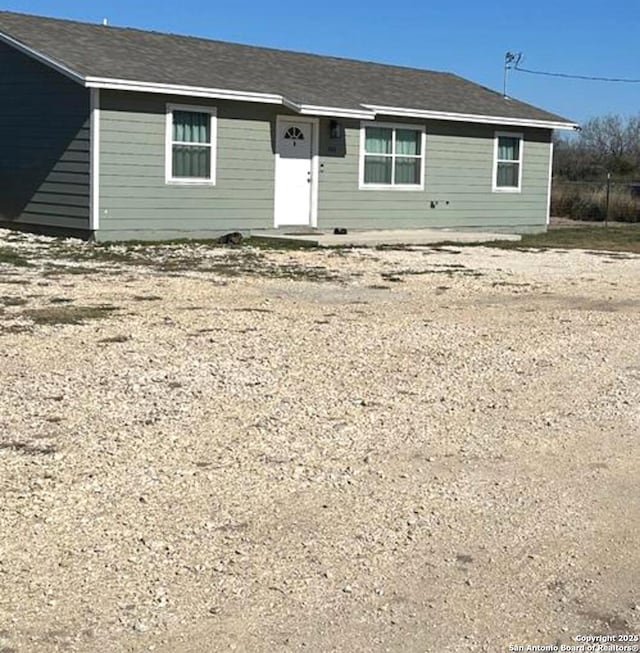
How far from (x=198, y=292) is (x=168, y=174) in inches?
261

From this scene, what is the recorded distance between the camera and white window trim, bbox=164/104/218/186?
17.0 m

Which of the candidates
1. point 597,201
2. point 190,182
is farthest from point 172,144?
point 597,201

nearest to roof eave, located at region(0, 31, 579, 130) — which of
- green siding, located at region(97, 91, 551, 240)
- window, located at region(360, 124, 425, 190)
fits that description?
green siding, located at region(97, 91, 551, 240)

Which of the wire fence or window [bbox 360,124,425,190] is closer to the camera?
window [bbox 360,124,425,190]

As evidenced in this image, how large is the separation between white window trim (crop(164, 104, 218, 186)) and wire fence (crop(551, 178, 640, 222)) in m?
16.5

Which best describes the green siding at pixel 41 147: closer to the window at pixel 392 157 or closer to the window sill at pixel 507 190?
the window at pixel 392 157

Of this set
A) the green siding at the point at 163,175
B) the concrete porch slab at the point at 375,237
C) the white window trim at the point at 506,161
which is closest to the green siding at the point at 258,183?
the green siding at the point at 163,175

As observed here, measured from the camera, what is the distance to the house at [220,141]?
16484mm

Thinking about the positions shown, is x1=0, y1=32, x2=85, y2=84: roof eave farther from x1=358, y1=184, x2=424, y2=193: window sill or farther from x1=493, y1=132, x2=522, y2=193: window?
x1=493, y1=132, x2=522, y2=193: window

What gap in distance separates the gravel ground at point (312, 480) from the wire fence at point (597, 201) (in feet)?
76.0

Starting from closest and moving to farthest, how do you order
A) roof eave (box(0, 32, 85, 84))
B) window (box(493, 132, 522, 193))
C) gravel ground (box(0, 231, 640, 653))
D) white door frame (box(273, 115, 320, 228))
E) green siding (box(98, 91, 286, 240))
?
1. gravel ground (box(0, 231, 640, 653))
2. roof eave (box(0, 32, 85, 84))
3. green siding (box(98, 91, 286, 240))
4. white door frame (box(273, 115, 320, 228))
5. window (box(493, 132, 522, 193))

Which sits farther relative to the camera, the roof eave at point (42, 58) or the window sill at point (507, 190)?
the window sill at point (507, 190)

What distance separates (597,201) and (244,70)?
16.0 m

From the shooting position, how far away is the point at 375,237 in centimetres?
1869
